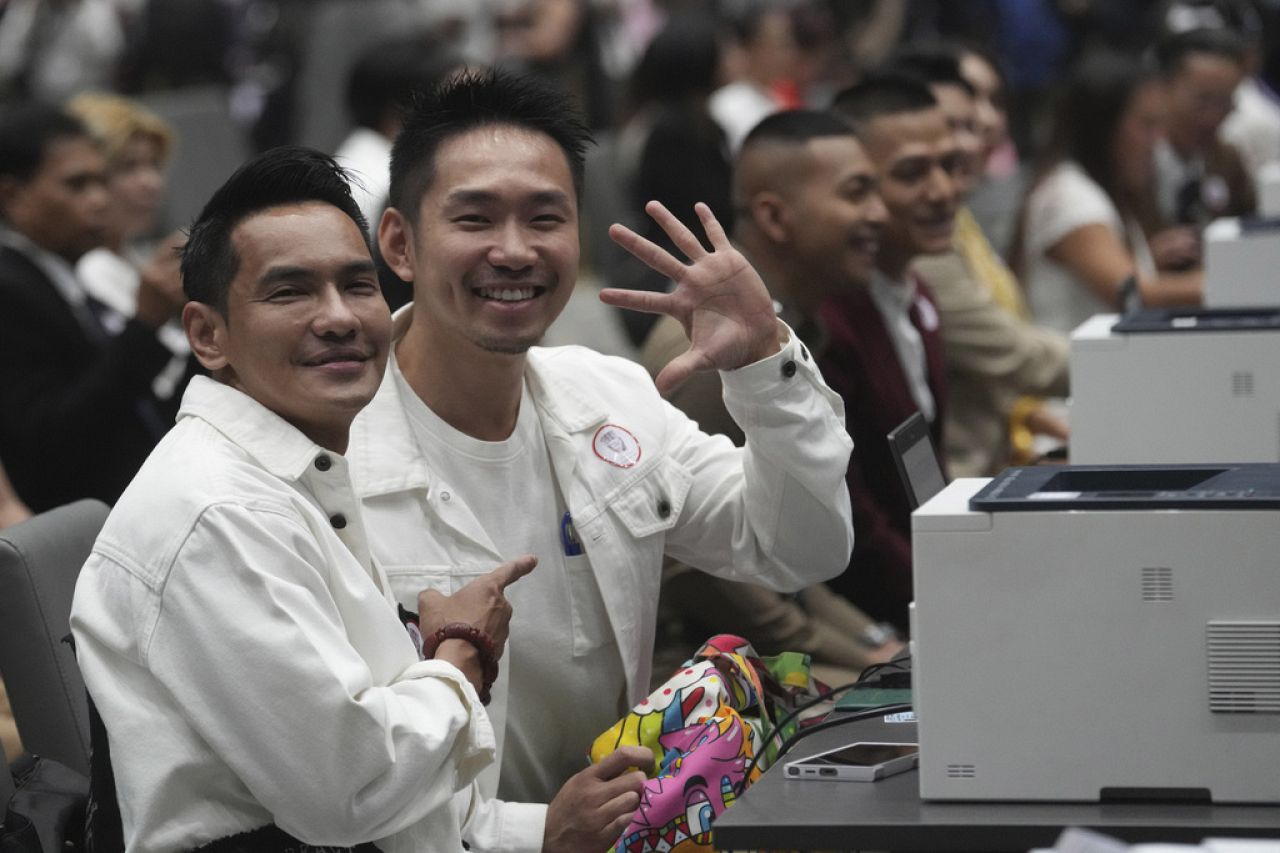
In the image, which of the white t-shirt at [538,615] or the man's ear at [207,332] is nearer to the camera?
the man's ear at [207,332]

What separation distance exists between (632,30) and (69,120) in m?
5.50

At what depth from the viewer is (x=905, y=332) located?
4.08 metres

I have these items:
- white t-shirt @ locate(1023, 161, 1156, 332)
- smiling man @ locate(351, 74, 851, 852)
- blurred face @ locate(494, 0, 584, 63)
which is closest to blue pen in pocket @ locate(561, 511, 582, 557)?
smiling man @ locate(351, 74, 851, 852)

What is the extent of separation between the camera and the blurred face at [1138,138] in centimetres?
598

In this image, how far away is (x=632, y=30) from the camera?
987cm

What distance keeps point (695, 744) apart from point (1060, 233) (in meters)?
3.58

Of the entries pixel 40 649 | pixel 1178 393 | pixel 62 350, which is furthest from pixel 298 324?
pixel 62 350

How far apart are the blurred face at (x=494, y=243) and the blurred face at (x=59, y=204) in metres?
2.16

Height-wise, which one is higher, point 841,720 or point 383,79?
point 383,79

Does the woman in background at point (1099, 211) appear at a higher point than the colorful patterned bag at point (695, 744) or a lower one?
higher

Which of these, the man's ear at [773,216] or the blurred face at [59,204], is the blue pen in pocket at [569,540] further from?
the blurred face at [59,204]

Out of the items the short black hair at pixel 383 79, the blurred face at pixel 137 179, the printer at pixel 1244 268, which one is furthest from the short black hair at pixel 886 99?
the blurred face at pixel 137 179

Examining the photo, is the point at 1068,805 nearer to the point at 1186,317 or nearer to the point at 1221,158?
the point at 1186,317

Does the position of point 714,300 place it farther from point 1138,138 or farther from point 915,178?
point 1138,138
